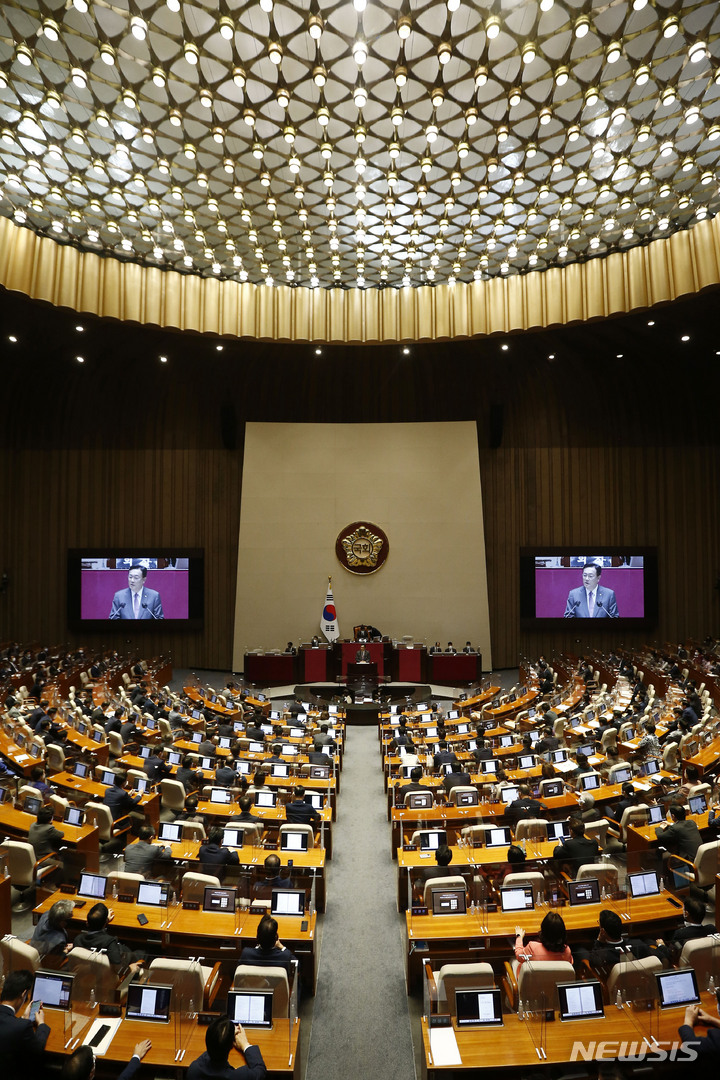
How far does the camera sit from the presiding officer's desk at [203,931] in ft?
17.4

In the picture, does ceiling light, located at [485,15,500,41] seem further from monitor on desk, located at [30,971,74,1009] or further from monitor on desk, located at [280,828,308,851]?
monitor on desk, located at [30,971,74,1009]

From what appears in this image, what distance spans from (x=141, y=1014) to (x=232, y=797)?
4368 mm

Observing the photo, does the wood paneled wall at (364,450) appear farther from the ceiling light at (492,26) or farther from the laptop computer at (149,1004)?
the laptop computer at (149,1004)

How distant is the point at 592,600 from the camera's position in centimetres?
2266

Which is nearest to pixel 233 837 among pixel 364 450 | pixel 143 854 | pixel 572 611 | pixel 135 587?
pixel 143 854

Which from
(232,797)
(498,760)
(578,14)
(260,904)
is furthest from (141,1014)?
(578,14)

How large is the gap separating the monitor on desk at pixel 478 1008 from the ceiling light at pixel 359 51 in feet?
41.0

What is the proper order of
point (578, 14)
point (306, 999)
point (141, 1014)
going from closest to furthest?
1. point (141, 1014)
2. point (306, 999)
3. point (578, 14)

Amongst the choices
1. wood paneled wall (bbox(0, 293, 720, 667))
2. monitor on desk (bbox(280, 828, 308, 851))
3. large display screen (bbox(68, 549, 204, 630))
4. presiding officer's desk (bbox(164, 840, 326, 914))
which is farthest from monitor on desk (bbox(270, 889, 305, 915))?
large display screen (bbox(68, 549, 204, 630))

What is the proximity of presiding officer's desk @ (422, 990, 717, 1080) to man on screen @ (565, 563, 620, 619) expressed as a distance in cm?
1935

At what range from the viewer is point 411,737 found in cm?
1168

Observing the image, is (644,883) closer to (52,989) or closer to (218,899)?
(218,899)

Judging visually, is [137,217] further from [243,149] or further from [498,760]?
[498,760]

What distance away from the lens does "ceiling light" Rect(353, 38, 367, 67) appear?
1000cm
